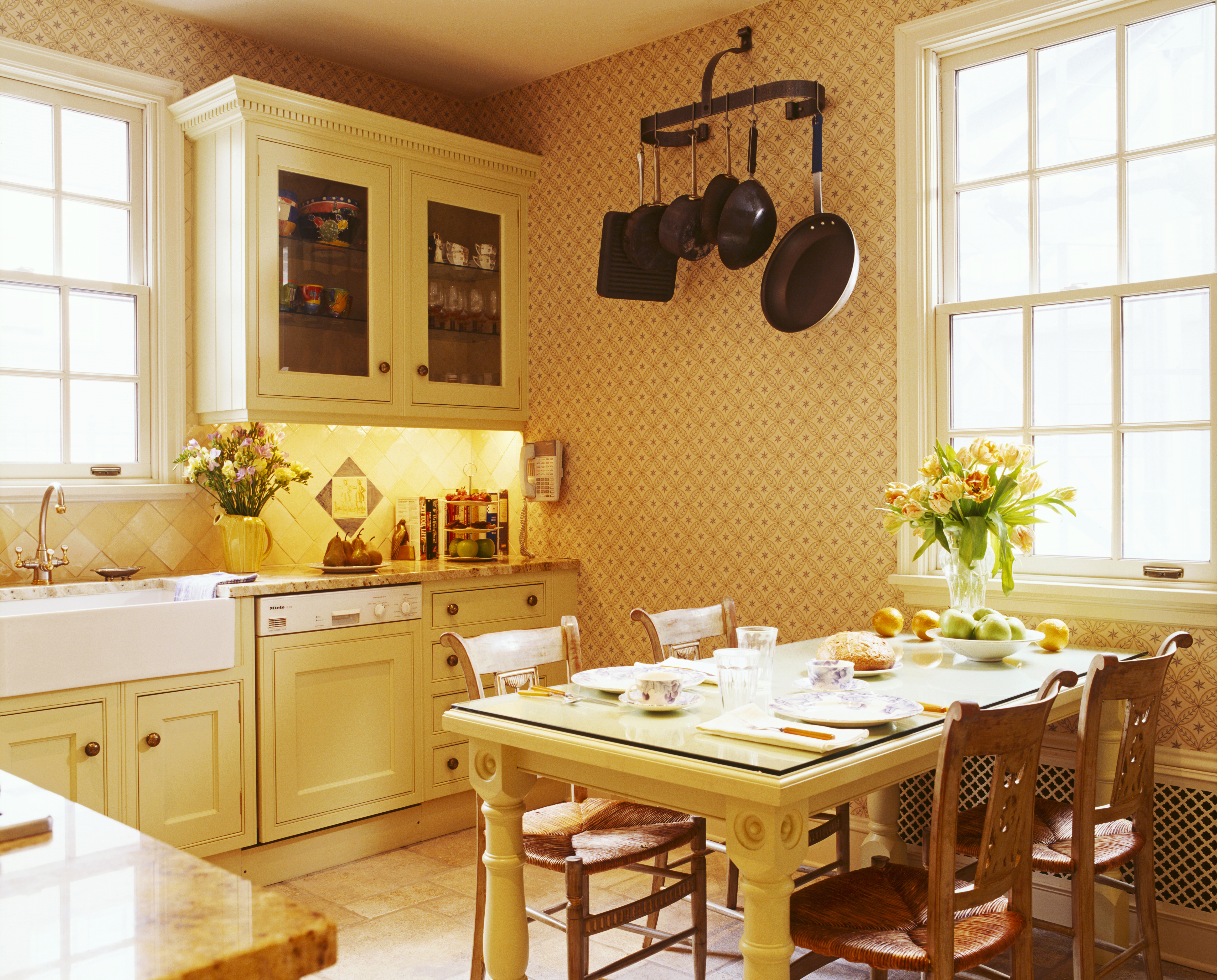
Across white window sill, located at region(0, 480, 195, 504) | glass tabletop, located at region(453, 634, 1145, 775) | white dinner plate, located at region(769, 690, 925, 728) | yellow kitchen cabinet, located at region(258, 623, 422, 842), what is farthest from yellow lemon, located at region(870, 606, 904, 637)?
white window sill, located at region(0, 480, 195, 504)

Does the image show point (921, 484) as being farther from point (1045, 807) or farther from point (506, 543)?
point (506, 543)

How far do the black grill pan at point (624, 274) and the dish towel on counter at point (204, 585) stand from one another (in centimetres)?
152

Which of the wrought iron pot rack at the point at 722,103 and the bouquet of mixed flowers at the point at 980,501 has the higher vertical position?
the wrought iron pot rack at the point at 722,103

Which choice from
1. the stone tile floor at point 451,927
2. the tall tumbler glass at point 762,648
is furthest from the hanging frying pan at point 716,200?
the stone tile floor at point 451,927

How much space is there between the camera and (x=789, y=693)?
2.09 meters

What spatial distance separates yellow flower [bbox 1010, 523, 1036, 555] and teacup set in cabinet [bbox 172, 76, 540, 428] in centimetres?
208

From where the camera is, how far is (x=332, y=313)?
11.6 feet

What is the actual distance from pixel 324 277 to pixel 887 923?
2709 millimetres

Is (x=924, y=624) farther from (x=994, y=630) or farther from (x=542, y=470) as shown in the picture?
(x=542, y=470)

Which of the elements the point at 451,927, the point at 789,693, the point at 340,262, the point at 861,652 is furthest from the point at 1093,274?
the point at 451,927

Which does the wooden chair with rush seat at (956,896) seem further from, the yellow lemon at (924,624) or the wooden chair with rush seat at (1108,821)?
the yellow lemon at (924,624)

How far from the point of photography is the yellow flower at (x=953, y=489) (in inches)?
101

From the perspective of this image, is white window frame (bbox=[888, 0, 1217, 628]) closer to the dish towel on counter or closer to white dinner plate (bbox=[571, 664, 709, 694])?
white dinner plate (bbox=[571, 664, 709, 694])

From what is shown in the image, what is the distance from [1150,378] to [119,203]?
10.6 feet
